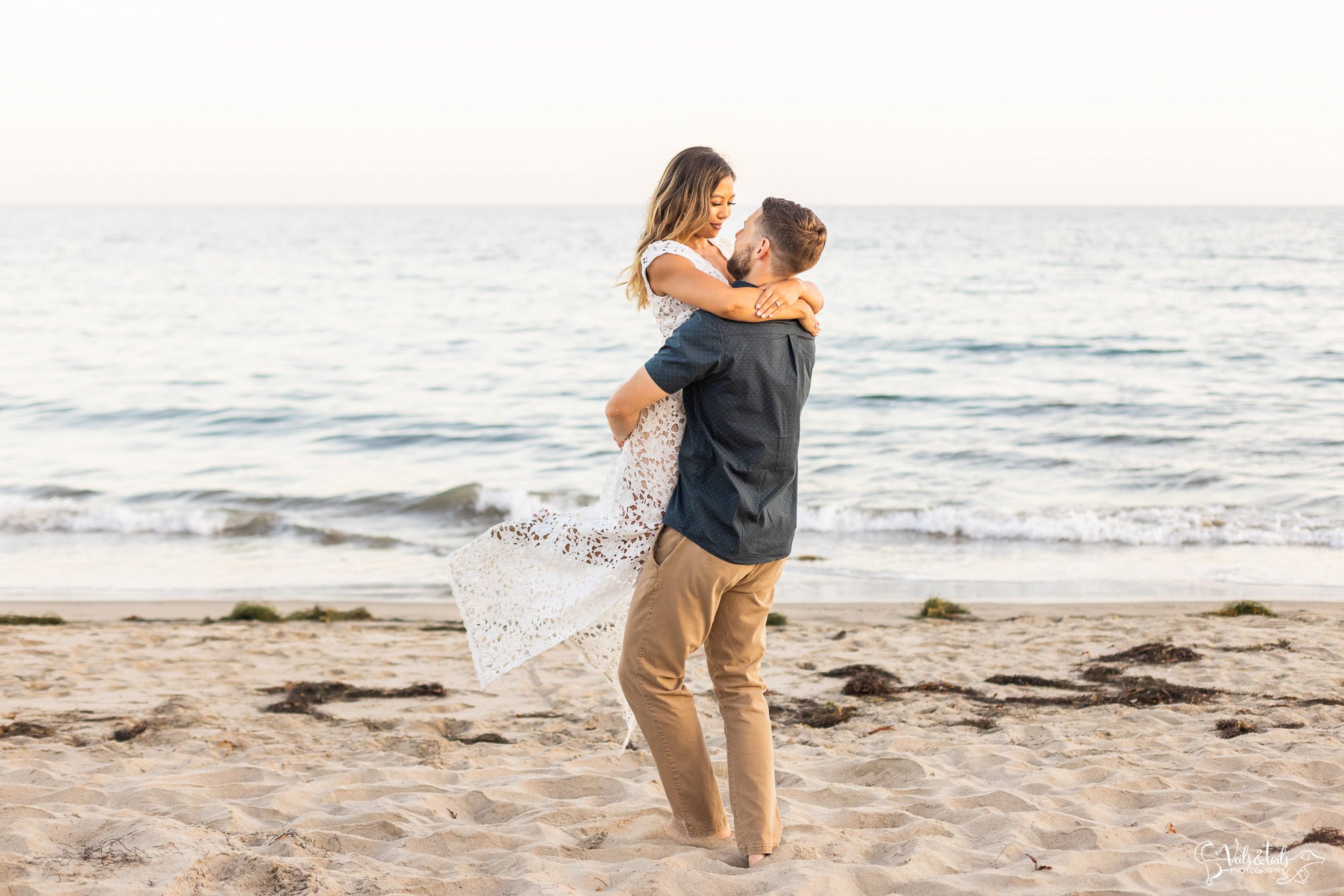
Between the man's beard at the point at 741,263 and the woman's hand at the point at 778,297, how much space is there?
9 cm

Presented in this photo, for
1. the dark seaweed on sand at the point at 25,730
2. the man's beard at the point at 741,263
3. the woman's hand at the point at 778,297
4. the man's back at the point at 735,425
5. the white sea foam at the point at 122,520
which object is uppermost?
the man's beard at the point at 741,263

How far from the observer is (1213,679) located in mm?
5418

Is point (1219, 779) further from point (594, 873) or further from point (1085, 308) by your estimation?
point (1085, 308)

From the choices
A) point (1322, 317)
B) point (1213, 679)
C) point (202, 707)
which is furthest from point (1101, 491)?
point (1322, 317)

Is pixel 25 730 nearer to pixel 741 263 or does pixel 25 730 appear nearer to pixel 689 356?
pixel 689 356

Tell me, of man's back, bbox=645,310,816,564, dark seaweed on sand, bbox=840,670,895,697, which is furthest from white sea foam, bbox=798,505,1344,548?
man's back, bbox=645,310,816,564

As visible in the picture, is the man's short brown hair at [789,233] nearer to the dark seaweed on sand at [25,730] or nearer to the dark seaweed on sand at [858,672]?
the dark seaweed on sand at [858,672]

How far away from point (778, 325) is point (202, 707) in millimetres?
3840

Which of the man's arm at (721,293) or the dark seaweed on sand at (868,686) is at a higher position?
the man's arm at (721,293)

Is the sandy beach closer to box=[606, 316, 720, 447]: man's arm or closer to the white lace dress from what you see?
the white lace dress

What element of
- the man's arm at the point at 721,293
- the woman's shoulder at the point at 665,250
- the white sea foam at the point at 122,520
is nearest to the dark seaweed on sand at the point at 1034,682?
the man's arm at the point at 721,293

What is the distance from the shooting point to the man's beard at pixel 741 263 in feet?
9.45

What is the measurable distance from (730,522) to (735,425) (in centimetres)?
27

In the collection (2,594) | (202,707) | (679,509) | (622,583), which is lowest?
(2,594)
